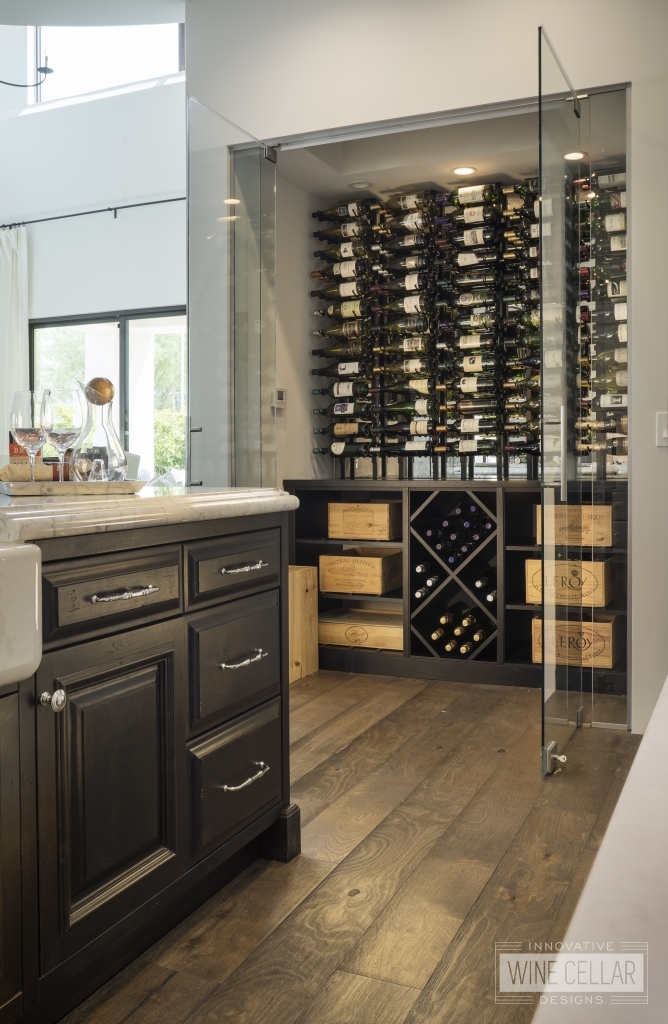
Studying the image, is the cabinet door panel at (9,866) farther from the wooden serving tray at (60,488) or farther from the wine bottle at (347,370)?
the wine bottle at (347,370)

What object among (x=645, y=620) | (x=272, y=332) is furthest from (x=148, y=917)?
(x=272, y=332)

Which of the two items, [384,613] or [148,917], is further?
Result: [384,613]

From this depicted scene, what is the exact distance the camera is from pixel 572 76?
11.1ft

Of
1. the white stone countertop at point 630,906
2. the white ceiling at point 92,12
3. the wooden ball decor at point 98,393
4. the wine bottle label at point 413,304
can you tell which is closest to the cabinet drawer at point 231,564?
the wooden ball decor at point 98,393

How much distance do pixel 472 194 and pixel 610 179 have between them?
4.25 feet

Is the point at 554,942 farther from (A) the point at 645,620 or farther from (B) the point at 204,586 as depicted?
(A) the point at 645,620

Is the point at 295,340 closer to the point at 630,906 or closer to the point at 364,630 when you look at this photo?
the point at 364,630

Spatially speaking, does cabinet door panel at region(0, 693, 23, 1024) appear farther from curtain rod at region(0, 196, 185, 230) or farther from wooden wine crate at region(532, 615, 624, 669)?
curtain rod at region(0, 196, 185, 230)

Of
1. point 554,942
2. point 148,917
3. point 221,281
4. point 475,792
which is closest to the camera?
point 148,917

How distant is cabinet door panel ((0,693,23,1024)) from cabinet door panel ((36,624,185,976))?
6cm

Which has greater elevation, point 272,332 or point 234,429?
point 272,332

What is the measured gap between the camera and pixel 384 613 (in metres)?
4.88

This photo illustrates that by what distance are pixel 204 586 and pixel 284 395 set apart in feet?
9.65

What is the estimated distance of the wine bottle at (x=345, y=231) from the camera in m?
4.89
